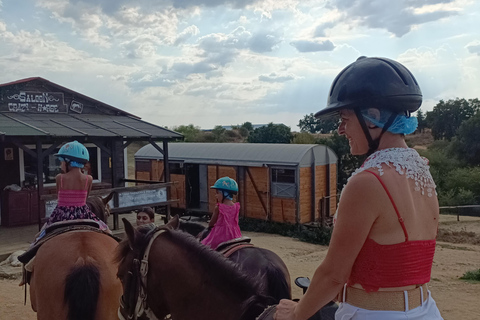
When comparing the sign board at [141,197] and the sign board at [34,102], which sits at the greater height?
the sign board at [34,102]

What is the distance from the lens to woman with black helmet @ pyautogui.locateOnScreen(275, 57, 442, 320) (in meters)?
1.38

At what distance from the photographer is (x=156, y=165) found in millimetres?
18016

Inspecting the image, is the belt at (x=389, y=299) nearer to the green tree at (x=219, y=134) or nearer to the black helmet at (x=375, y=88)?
the black helmet at (x=375, y=88)

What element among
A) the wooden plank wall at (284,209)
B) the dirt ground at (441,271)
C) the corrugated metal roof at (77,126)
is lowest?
the dirt ground at (441,271)

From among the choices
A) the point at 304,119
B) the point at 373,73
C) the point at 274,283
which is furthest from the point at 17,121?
the point at 304,119

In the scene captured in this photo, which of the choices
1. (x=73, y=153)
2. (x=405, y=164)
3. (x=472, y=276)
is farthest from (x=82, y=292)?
(x=472, y=276)

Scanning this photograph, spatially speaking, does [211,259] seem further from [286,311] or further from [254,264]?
[254,264]

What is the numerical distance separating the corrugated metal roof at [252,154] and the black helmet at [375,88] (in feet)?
40.7

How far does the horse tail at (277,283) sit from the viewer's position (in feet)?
12.1

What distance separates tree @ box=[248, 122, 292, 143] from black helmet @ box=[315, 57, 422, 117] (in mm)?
32985

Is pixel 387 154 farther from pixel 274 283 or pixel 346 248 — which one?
pixel 274 283

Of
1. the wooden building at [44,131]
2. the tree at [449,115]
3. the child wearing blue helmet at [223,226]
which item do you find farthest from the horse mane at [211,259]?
the tree at [449,115]

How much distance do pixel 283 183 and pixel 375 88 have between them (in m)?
12.9

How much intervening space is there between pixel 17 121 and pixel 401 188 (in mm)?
11912
